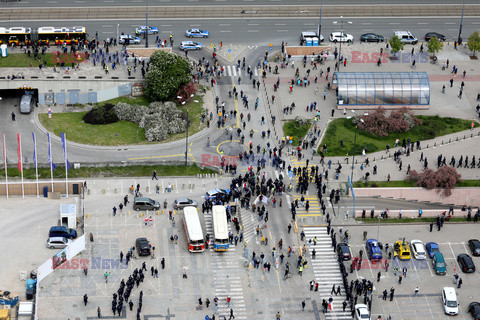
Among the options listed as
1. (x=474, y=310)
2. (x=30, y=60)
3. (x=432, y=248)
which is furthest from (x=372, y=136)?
(x=30, y=60)

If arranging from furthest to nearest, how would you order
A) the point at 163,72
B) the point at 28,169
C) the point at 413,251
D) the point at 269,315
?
the point at 163,72 → the point at 28,169 → the point at 413,251 → the point at 269,315

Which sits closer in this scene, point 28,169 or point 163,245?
point 163,245

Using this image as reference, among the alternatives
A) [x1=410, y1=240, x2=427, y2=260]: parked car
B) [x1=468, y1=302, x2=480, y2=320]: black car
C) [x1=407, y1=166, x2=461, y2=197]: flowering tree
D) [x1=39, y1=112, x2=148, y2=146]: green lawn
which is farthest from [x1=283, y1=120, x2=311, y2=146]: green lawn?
[x1=468, y1=302, x2=480, y2=320]: black car

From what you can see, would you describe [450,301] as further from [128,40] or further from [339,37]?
[128,40]

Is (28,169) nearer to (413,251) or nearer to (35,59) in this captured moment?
Answer: (35,59)

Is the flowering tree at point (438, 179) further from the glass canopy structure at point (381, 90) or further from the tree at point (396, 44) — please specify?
the tree at point (396, 44)

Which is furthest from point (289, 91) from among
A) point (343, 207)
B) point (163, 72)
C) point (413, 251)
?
point (413, 251)
